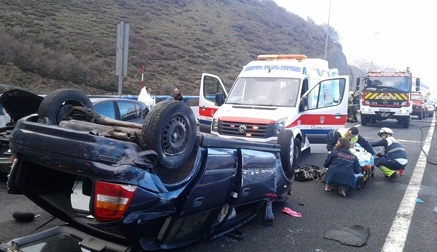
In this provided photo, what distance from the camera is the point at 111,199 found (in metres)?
2.78

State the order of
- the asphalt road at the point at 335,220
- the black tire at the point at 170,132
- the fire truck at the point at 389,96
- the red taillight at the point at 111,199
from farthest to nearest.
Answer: the fire truck at the point at 389,96
the asphalt road at the point at 335,220
the black tire at the point at 170,132
the red taillight at the point at 111,199

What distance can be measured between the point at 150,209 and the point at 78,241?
923mm

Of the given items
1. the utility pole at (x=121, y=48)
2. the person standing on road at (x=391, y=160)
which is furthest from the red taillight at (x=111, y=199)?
the utility pole at (x=121, y=48)

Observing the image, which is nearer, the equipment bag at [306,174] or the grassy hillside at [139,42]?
the equipment bag at [306,174]

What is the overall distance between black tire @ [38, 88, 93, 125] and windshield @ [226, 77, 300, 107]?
5.56m

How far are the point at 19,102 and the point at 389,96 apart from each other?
16760 mm

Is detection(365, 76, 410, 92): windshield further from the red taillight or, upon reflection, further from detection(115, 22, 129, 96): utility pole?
the red taillight

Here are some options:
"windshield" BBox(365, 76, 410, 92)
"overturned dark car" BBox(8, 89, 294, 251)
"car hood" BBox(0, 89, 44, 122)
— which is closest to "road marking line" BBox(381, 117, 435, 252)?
"overturned dark car" BBox(8, 89, 294, 251)

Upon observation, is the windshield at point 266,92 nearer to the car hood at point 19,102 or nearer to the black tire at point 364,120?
the car hood at point 19,102

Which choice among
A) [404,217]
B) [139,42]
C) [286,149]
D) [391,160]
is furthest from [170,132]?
[139,42]

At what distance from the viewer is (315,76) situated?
10016mm

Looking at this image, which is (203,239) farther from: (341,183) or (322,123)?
(322,123)

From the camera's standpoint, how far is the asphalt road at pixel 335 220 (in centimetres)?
444

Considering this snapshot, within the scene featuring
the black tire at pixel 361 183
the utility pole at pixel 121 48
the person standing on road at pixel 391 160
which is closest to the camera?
the black tire at pixel 361 183
